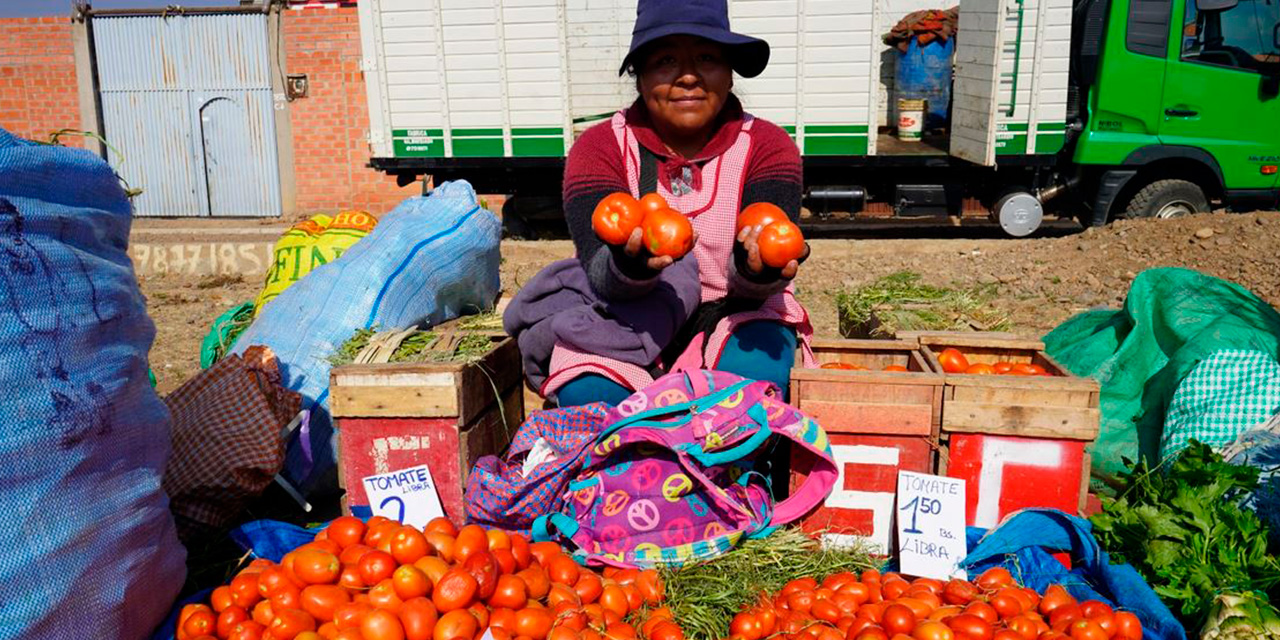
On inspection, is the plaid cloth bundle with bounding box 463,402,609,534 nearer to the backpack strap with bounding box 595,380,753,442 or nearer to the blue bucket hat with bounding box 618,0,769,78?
the backpack strap with bounding box 595,380,753,442

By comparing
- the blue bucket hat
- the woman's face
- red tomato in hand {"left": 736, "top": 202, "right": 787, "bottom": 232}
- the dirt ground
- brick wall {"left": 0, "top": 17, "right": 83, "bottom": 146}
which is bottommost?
the dirt ground

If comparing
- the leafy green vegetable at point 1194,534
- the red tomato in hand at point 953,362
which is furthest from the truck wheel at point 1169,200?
the leafy green vegetable at point 1194,534

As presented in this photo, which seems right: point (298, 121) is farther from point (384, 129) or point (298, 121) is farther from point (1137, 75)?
point (1137, 75)

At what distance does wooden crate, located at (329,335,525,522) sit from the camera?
131 inches

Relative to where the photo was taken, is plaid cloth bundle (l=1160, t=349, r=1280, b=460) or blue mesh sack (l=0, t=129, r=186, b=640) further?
plaid cloth bundle (l=1160, t=349, r=1280, b=460)

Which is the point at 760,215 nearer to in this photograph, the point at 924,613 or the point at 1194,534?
the point at 924,613

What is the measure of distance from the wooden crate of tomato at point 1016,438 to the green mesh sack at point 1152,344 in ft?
3.12

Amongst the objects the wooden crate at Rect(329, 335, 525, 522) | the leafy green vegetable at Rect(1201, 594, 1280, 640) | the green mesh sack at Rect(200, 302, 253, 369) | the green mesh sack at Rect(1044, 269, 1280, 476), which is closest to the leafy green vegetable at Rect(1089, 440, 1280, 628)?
the leafy green vegetable at Rect(1201, 594, 1280, 640)

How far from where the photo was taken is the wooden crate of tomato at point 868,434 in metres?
3.13

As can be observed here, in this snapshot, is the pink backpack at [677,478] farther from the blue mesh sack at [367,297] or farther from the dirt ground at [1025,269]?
the dirt ground at [1025,269]

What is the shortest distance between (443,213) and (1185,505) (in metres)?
3.48

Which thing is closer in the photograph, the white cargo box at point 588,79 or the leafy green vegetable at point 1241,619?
the leafy green vegetable at point 1241,619

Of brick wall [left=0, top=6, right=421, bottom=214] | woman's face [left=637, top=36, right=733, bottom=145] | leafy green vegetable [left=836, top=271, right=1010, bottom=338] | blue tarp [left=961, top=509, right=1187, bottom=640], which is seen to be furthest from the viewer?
brick wall [left=0, top=6, right=421, bottom=214]

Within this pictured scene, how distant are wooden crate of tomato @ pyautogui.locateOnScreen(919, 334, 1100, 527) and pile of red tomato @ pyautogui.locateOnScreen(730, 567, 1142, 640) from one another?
36 cm
